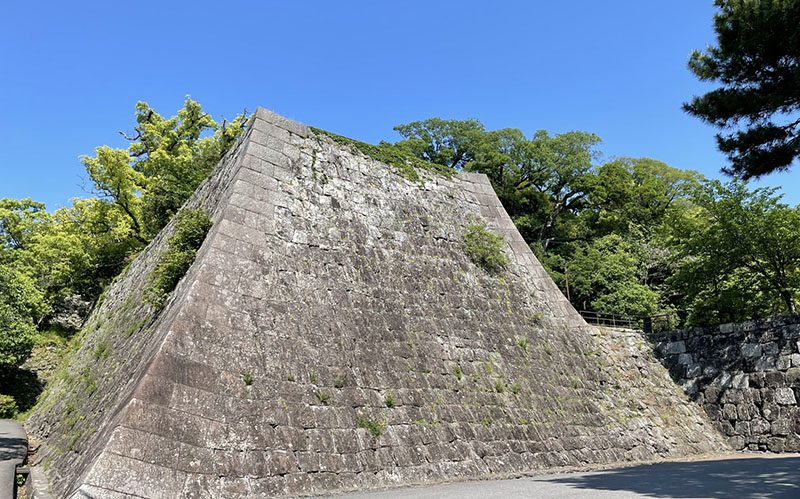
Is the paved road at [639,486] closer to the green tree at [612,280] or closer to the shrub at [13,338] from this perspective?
the green tree at [612,280]

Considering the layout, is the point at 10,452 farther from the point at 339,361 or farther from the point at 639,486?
the point at 639,486

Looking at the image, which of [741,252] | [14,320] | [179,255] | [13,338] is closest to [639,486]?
[179,255]

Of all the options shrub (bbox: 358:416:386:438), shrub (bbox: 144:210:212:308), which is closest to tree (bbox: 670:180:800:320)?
shrub (bbox: 358:416:386:438)

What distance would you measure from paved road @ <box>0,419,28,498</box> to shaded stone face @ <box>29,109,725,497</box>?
55 centimetres

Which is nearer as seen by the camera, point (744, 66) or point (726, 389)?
point (744, 66)

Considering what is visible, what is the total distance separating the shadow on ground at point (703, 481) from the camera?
234 inches

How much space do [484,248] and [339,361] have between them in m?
5.78

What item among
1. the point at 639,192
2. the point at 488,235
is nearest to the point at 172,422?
the point at 488,235

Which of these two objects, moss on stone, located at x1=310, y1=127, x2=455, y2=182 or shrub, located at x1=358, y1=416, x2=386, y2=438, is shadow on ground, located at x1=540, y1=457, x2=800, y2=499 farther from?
moss on stone, located at x1=310, y1=127, x2=455, y2=182

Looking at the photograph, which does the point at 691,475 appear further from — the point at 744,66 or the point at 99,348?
the point at 99,348

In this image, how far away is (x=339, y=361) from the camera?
8.41 m

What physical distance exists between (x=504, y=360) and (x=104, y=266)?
66.7 ft

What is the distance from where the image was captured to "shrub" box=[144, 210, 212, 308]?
9250 mm

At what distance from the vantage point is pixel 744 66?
9.37 metres
